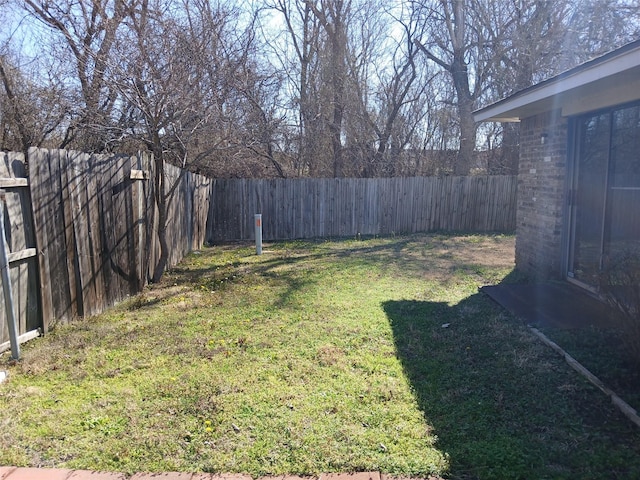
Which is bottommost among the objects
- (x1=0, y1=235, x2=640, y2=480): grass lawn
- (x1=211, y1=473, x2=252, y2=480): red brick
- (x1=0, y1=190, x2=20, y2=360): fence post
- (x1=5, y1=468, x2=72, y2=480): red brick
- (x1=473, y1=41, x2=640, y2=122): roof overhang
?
(x1=211, y1=473, x2=252, y2=480): red brick

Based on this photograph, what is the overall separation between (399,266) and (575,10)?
37.6ft

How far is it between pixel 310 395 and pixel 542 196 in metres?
4.94

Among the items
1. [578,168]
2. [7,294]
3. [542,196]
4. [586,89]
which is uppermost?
[586,89]

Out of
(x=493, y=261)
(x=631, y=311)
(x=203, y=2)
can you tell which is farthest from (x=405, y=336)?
(x=203, y=2)

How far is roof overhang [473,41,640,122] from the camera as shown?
395 centimetres

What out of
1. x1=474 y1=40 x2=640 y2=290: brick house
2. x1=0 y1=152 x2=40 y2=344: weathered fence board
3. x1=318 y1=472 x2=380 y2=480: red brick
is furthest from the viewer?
x1=474 y1=40 x2=640 y2=290: brick house

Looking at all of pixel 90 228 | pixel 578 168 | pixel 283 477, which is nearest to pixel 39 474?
pixel 283 477

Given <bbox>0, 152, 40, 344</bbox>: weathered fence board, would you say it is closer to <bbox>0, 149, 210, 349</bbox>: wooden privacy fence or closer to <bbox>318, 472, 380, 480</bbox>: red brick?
<bbox>0, 149, 210, 349</bbox>: wooden privacy fence

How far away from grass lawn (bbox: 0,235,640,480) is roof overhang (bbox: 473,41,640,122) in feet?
8.43

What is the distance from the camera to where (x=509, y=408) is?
3.05 meters

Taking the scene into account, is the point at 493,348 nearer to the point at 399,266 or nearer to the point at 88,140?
the point at 399,266

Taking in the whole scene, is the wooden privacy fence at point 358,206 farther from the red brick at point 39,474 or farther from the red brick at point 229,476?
the red brick at point 229,476

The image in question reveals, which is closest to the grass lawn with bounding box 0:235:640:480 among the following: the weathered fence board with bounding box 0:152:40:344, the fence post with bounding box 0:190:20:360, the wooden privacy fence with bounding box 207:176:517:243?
the fence post with bounding box 0:190:20:360

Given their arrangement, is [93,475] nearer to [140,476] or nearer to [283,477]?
[140,476]
